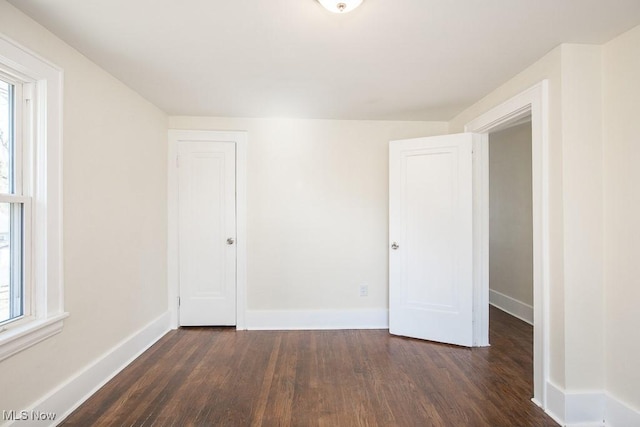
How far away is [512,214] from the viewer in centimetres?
384

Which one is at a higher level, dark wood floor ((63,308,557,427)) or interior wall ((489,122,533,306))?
interior wall ((489,122,533,306))

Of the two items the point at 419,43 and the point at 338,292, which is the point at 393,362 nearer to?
the point at 338,292

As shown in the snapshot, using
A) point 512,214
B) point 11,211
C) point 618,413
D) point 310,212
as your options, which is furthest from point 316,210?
point 618,413

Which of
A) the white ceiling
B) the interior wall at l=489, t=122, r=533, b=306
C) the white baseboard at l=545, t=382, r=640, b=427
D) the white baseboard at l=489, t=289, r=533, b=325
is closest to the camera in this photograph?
the white ceiling

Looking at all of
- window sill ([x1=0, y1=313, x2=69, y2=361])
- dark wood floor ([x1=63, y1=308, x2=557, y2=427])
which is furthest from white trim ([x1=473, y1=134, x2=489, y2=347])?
window sill ([x1=0, y1=313, x2=69, y2=361])

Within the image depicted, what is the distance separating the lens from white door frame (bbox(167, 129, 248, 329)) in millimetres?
3232

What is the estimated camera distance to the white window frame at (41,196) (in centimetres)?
166

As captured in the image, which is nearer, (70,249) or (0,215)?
(0,215)

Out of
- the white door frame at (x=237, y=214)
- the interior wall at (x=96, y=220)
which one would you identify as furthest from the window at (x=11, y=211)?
the white door frame at (x=237, y=214)

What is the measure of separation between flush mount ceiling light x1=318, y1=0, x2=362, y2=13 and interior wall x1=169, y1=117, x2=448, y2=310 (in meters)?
1.87

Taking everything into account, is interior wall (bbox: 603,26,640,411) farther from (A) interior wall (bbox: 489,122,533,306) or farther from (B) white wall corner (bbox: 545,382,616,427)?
(A) interior wall (bbox: 489,122,533,306)

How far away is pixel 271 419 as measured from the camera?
71.4 inches

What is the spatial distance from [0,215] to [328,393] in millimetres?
2156

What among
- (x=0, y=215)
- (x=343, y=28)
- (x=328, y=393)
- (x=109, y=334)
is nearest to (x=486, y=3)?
(x=343, y=28)
